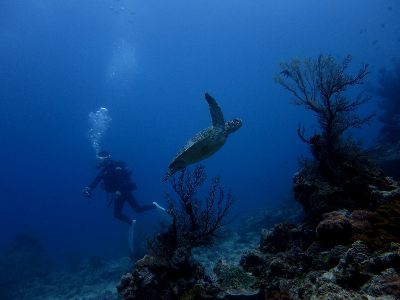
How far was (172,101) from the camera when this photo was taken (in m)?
192

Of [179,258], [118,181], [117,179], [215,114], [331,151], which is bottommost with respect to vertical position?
[179,258]

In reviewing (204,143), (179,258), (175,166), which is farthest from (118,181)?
(179,258)

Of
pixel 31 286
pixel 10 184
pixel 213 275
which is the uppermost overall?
pixel 10 184

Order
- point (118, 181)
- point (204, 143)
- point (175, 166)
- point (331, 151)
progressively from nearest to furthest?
point (331, 151)
point (204, 143)
point (175, 166)
point (118, 181)

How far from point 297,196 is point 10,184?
6797 inches

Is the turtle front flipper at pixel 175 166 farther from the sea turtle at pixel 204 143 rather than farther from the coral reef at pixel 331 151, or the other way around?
the coral reef at pixel 331 151

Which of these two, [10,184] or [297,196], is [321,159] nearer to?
[297,196]

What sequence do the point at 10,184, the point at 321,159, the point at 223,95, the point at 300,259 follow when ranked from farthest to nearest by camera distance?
1. the point at 223,95
2. the point at 10,184
3. the point at 321,159
4. the point at 300,259

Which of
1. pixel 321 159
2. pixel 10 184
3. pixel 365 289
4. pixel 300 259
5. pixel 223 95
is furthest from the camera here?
pixel 223 95

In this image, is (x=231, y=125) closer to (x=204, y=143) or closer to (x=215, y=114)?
(x=215, y=114)

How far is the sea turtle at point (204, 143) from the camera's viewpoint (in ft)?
24.9

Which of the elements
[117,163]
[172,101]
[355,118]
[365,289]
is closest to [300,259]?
[365,289]

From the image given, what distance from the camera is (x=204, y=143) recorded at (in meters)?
7.64

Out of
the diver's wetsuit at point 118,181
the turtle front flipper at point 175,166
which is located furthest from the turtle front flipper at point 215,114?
the diver's wetsuit at point 118,181
